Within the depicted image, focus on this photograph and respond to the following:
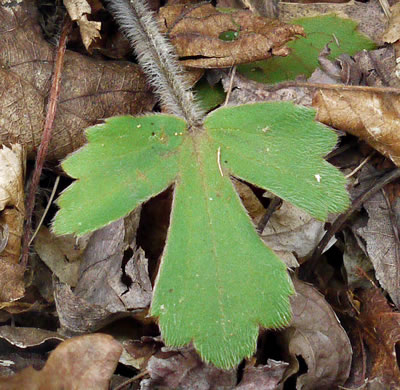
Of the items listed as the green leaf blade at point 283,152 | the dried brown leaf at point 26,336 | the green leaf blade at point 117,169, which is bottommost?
the dried brown leaf at point 26,336

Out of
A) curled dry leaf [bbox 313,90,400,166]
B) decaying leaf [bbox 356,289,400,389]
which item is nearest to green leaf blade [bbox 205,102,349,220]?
curled dry leaf [bbox 313,90,400,166]

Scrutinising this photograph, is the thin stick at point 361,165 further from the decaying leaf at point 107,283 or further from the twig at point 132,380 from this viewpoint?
the twig at point 132,380

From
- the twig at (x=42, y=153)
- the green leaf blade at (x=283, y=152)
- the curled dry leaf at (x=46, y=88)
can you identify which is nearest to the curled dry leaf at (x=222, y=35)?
the curled dry leaf at (x=46, y=88)

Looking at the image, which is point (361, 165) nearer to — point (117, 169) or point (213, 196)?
point (213, 196)

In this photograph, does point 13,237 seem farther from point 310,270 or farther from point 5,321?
point 310,270

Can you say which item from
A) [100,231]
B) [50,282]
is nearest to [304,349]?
[100,231]

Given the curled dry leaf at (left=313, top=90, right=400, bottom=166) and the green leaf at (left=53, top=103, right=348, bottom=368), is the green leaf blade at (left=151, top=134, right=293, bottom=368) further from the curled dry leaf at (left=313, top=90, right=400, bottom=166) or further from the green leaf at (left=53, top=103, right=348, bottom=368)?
the curled dry leaf at (left=313, top=90, right=400, bottom=166)
